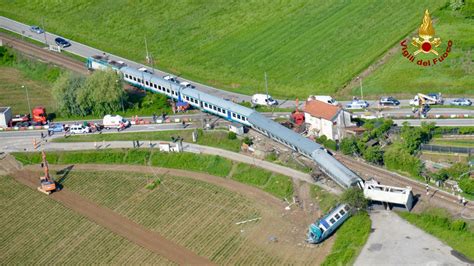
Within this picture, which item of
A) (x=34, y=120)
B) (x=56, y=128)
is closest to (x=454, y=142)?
(x=56, y=128)

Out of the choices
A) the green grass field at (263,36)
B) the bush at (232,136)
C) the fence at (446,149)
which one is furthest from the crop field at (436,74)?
the bush at (232,136)

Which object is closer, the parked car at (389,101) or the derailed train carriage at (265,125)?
the derailed train carriage at (265,125)

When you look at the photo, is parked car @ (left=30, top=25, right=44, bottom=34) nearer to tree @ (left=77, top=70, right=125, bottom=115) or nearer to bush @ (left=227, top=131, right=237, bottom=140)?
tree @ (left=77, top=70, right=125, bottom=115)

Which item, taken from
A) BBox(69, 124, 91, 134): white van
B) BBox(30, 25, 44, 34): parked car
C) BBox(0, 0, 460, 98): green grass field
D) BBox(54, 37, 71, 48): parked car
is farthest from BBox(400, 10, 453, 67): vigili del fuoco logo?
BBox(30, 25, 44, 34): parked car

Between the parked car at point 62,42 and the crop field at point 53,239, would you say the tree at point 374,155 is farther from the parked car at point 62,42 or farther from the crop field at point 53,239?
the parked car at point 62,42

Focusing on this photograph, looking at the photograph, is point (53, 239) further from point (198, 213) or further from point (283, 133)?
point (283, 133)

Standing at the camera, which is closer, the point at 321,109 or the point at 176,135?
the point at 321,109

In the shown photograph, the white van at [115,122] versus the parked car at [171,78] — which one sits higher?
the parked car at [171,78]
